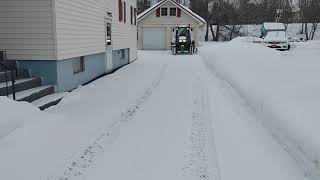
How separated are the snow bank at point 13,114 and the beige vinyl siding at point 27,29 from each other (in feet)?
9.16

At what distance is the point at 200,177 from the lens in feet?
17.8

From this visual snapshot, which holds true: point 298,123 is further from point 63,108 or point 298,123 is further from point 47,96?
point 47,96

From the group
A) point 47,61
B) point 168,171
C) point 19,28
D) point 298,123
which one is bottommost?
point 168,171

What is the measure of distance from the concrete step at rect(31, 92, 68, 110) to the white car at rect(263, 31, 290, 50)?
2965 cm

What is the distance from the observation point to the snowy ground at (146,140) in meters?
5.63

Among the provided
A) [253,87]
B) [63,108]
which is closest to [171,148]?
[63,108]

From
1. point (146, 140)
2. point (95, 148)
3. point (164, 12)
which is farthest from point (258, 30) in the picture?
point (95, 148)

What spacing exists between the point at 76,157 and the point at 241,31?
6112cm

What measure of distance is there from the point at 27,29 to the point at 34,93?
6.38ft

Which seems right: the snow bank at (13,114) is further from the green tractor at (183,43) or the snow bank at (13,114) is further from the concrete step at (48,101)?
the green tractor at (183,43)

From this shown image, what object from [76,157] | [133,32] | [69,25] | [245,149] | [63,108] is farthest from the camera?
[133,32]

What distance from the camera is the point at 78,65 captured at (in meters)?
13.4

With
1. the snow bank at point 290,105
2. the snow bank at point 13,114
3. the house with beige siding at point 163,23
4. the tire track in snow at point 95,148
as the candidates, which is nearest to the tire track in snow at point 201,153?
the snow bank at point 290,105

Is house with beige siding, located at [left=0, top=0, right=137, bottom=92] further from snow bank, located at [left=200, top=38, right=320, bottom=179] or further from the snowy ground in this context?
snow bank, located at [left=200, top=38, right=320, bottom=179]
